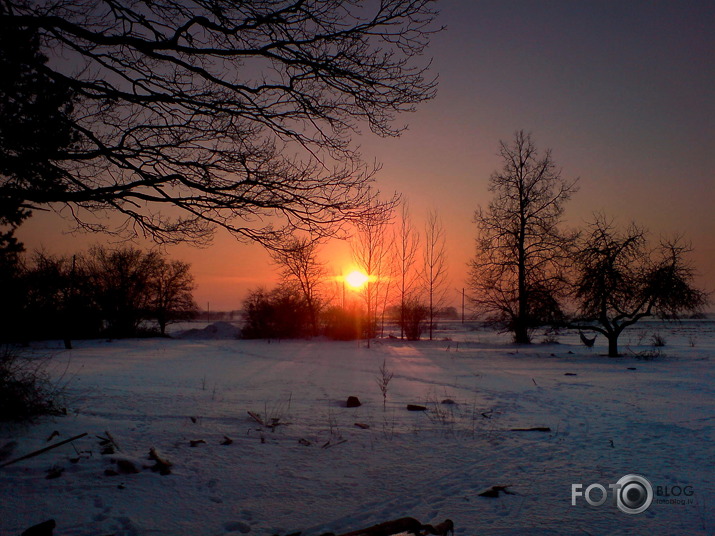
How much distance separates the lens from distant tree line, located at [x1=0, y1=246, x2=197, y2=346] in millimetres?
20953

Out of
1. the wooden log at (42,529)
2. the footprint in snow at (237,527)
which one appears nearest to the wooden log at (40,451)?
the wooden log at (42,529)

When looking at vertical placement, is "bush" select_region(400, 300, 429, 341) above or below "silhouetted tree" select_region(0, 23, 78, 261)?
below

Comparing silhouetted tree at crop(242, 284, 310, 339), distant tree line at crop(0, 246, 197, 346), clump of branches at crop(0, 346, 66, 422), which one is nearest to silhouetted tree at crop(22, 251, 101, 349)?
distant tree line at crop(0, 246, 197, 346)

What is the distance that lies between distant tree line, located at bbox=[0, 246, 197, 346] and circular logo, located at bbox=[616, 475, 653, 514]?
60.3 feet

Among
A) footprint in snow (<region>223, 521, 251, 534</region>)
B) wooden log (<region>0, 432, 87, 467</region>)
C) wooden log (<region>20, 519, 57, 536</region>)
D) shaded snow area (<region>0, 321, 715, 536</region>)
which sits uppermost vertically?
wooden log (<region>0, 432, 87, 467</region>)

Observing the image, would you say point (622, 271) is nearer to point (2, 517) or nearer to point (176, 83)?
point (176, 83)

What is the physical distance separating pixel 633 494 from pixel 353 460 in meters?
2.93

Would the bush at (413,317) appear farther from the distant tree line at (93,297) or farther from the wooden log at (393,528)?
the wooden log at (393,528)

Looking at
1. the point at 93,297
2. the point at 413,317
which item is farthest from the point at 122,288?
the point at 413,317

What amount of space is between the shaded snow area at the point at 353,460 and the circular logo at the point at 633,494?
0.10 metres

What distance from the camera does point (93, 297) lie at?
3016cm

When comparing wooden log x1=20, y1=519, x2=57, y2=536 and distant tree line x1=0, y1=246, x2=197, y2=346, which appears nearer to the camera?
wooden log x1=20, y1=519, x2=57, y2=536

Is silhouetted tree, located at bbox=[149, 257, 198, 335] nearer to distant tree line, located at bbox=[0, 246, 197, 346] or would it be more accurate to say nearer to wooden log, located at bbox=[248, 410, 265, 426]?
distant tree line, located at bbox=[0, 246, 197, 346]

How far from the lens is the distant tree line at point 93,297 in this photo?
Answer: 21.0 meters
